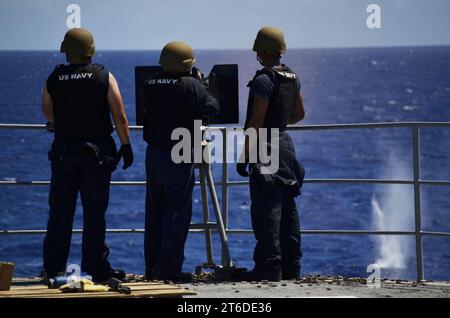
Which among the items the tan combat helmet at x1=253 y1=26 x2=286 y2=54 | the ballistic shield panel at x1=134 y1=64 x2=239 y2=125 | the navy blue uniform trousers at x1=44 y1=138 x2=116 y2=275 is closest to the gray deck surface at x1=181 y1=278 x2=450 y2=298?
the navy blue uniform trousers at x1=44 y1=138 x2=116 y2=275

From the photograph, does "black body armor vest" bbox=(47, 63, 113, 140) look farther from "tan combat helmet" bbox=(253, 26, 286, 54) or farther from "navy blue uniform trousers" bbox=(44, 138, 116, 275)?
"tan combat helmet" bbox=(253, 26, 286, 54)

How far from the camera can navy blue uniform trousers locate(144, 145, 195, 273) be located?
11.8 metres

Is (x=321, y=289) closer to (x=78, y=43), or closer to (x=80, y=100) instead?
(x=80, y=100)

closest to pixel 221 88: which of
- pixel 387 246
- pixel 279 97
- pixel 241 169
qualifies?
pixel 279 97

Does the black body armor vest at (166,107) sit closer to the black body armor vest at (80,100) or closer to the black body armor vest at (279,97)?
the black body armor vest at (80,100)

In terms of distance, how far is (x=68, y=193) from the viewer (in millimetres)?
11672

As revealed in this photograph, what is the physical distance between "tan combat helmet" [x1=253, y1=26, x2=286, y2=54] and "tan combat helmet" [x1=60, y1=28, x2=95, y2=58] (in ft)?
4.50

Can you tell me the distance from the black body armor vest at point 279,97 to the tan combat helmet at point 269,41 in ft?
0.59

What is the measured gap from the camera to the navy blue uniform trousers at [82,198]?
38.0ft

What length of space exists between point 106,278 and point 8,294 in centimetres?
158

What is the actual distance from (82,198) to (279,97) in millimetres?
1815

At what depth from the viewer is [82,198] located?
1164cm
